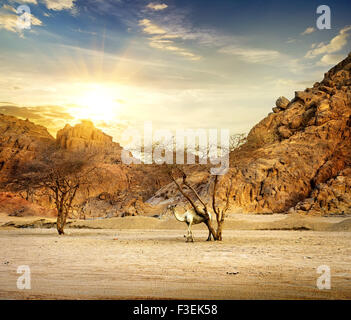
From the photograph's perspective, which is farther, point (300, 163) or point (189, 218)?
point (300, 163)

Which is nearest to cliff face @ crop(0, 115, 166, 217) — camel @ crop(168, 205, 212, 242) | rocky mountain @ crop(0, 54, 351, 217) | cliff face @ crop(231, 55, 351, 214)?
rocky mountain @ crop(0, 54, 351, 217)

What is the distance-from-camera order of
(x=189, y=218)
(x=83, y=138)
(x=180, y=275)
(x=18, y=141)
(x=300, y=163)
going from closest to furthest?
(x=180, y=275), (x=189, y=218), (x=300, y=163), (x=18, y=141), (x=83, y=138)

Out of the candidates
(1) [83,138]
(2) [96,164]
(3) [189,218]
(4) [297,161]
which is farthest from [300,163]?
(1) [83,138]

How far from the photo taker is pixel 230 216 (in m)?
33.5

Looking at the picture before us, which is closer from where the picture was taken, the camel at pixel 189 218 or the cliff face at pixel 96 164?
the camel at pixel 189 218

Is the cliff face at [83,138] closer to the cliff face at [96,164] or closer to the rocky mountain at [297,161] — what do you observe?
the cliff face at [96,164]

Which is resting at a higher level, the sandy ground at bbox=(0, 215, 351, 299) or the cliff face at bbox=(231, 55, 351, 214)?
the cliff face at bbox=(231, 55, 351, 214)

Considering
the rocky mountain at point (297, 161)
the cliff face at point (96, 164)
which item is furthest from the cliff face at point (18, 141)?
the rocky mountain at point (297, 161)

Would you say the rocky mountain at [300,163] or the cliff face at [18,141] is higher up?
the cliff face at [18,141]

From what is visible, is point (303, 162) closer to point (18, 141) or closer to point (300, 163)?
point (300, 163)

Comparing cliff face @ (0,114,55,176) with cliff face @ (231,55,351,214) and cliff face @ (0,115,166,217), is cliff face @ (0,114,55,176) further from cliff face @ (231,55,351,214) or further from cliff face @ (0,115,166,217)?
cliff face @ (231,55,351,214)

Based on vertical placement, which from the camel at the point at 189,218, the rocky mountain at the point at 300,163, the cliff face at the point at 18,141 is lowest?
the camel at the point at 189,218

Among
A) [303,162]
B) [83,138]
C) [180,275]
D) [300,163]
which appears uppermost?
[83,138]
